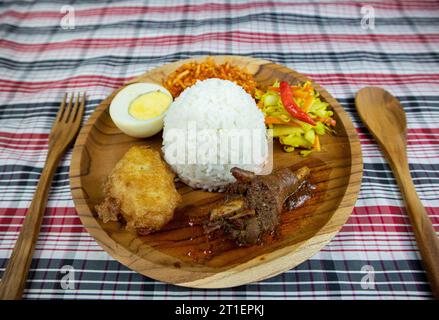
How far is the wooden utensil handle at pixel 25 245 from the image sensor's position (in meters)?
1.93

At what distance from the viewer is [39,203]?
234 centimetres

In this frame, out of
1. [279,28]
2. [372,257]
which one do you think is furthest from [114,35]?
[372,257]

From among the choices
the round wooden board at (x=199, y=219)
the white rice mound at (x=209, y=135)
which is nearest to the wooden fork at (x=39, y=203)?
the round wooden board at (x=199, y=219)

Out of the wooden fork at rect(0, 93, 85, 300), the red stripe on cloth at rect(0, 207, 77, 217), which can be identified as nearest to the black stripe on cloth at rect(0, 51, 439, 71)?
the wooden fork at rect(0, 93, 85, 300)

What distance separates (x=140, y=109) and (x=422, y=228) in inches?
79.5

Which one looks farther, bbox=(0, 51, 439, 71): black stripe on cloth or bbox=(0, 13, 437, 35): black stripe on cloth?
bbox=(0, 13, 437, 35): black stripe on cloth

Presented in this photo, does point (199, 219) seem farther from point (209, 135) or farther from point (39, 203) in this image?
point (39, 203)

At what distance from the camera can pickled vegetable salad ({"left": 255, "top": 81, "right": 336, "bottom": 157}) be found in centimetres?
259

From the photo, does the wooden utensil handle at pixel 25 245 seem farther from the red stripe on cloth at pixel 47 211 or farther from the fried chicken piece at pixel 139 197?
→ the fried chicken piece at pixel 139 197

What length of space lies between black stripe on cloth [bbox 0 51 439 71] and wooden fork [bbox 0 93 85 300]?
0.71 m

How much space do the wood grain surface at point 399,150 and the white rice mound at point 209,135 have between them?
3.06 ft

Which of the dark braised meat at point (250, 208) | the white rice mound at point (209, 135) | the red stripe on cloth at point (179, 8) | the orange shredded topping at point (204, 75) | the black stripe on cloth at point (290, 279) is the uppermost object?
the red stripe on cloth at point (179, 8)

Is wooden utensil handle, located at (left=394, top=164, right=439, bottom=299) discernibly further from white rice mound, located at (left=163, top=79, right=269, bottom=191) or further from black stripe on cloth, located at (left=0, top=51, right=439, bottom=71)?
black stripe on cloth, located at (left=0, top=51, right=439, bottom=71)

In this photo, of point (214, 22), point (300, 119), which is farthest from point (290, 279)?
point (214, 22)
